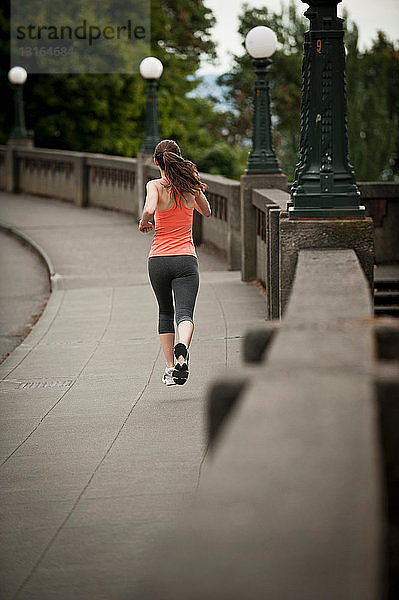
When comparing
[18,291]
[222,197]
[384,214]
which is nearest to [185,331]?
[384,214]

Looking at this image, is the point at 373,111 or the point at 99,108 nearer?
the point at 99,108

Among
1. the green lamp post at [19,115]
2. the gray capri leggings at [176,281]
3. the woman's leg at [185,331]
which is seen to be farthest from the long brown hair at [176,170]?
the green lamp post at [19,115]

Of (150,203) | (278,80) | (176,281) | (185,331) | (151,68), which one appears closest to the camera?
(150,203)

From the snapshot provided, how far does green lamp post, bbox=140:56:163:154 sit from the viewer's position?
2134cm

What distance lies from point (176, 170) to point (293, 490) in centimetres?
571

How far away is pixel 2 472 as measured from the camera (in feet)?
20.4

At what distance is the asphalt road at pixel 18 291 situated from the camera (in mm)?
12439

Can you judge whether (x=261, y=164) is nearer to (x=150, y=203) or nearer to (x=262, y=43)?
(x=262, y=43)

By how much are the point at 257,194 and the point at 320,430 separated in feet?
34.4

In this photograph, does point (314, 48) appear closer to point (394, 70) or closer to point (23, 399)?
point (23, 399)

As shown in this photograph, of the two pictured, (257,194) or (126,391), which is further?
(257,194)

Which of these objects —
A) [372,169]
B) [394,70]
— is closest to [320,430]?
[372,169]

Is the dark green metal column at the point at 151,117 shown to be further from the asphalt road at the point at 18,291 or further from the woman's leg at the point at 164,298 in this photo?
the woman's leg at the point at 164,298

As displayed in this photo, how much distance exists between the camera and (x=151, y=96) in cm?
2173
